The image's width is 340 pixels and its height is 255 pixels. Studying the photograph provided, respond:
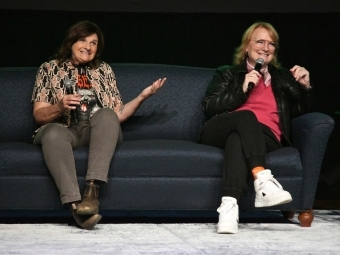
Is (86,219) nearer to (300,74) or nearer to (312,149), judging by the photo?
(312,149)

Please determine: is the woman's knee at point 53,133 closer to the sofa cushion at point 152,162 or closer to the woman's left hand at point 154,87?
the sofa cushion at point 152,162

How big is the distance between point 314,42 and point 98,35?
183cm

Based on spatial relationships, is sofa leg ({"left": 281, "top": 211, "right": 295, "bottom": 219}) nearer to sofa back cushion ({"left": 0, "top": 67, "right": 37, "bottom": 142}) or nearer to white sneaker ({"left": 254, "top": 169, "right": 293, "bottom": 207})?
white sneaker ({"left": 254, "top": 169, "right": 293, "bottom": 207})

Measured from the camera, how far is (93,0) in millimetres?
5031

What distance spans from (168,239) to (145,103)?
1207 millimetres

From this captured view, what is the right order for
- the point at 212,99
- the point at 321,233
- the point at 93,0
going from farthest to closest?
1. the point at 93,0
2. the point at 212,99
3. the point at 321,233

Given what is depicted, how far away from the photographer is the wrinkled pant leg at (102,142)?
3385 mm

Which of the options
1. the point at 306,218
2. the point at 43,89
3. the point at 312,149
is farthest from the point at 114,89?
the point at 306,218

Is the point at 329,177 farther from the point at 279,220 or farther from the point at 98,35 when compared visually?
the point at 98,35

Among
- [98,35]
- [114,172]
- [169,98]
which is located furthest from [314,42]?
[114,172]

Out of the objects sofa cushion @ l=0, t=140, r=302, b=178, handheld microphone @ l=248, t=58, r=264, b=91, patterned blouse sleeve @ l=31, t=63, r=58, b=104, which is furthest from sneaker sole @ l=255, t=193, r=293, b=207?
patterned blouse sleeve @ l=31, t=63, r=58, b=104

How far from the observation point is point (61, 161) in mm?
3408

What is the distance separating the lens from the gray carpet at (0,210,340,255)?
113 inches

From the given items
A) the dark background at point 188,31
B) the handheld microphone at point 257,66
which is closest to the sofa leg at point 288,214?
the handheld microphone at point 257,66
